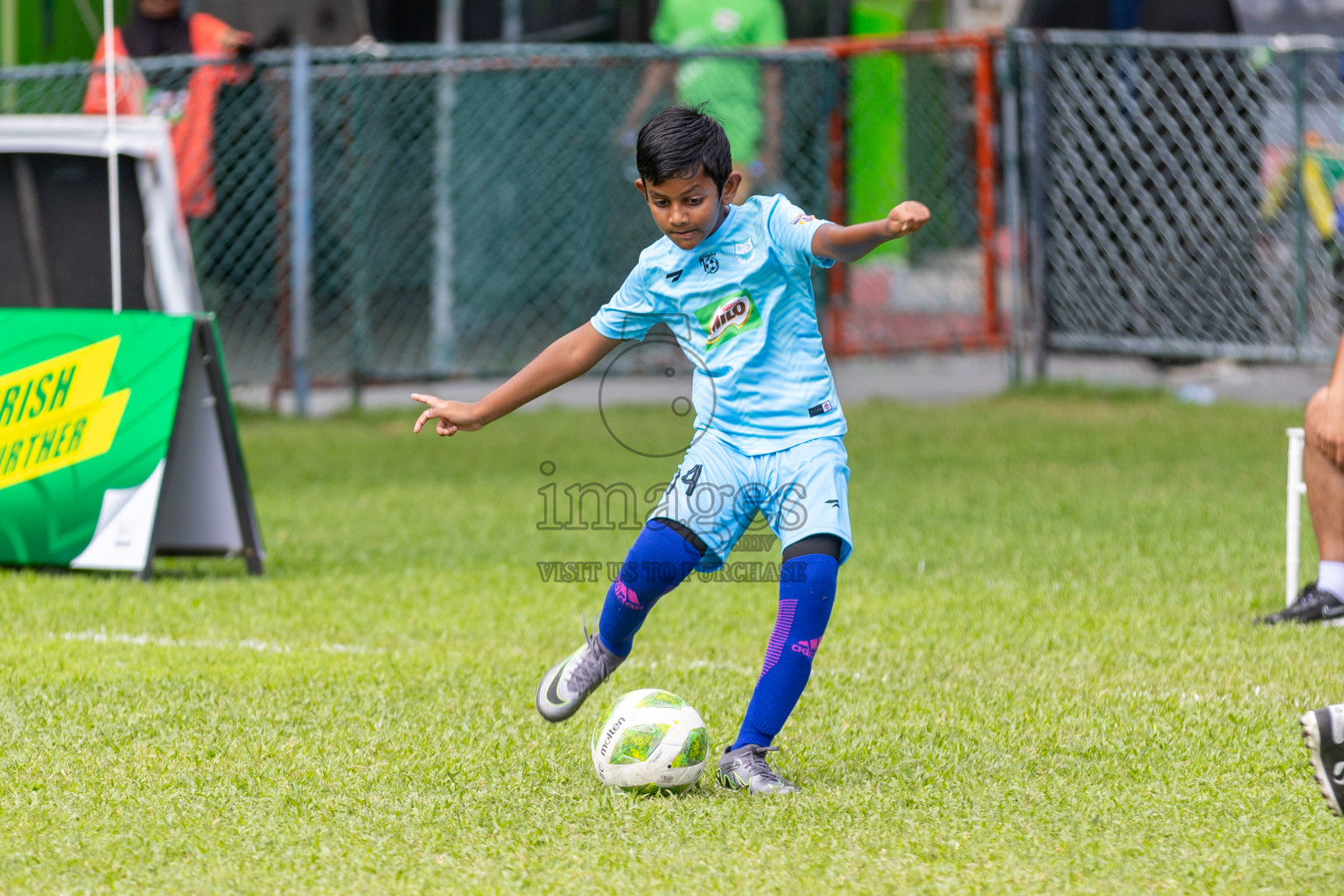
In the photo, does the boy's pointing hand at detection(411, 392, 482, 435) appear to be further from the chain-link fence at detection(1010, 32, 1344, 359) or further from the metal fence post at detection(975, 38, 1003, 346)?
the metal fence post at detection(975, 38, 1003, 346)

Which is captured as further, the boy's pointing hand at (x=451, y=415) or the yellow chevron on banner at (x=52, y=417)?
the yellow chevron on banner at (x=52, y=417)

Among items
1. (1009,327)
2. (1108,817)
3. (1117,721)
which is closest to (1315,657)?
(1117,721)

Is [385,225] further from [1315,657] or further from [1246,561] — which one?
[1315,657]

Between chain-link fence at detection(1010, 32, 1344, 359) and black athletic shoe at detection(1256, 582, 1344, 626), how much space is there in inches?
219

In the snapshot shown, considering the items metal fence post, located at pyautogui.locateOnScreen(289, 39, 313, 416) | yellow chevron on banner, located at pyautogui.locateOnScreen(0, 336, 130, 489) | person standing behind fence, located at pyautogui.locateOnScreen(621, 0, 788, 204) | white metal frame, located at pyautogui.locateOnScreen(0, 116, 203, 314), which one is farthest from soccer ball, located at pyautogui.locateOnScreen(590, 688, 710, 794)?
person standing behind fence, located at pyautogui.locateOnScreen(621, 0, 788, 204)

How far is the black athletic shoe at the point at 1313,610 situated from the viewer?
5523mm

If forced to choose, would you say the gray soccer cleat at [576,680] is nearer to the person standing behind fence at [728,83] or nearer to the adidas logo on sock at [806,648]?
the adidas logo on sock at [806,648]

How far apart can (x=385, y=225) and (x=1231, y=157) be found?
5.38 m

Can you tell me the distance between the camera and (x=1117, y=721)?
14.8ft

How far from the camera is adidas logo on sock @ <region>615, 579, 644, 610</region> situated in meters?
4.27

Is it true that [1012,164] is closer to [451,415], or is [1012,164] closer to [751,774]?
[451,415]

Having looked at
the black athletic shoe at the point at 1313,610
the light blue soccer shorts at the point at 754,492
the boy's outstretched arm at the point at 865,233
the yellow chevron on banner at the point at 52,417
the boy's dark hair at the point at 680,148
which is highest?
the boy's dark hair at the point at 680,148

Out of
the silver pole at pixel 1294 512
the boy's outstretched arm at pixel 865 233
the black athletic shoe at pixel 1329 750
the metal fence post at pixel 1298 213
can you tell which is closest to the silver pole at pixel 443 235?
the metal fence post at pixel 1298 213

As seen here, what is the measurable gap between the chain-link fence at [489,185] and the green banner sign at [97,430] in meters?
4.13
